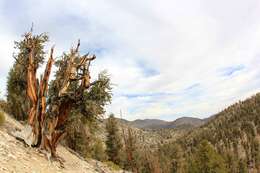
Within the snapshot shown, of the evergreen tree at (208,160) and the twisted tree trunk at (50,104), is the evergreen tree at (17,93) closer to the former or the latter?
the twisted tree trunk at (50,104)

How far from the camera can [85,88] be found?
22.3m

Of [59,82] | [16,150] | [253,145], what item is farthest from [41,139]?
[253,145]

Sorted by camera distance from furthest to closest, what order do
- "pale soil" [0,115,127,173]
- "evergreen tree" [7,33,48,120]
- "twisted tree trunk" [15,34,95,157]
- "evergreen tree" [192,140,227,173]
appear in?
1. "evergreen tree" [192,140,227,173]
2. "evergreen tree" [7,33,48,120]
3. "twisted tree trunk" [15,34,95,157]
4. "pale soil" [0,115,127,173]

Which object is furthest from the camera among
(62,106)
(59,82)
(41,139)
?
(59,82)

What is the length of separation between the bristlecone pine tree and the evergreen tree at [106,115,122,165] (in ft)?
120

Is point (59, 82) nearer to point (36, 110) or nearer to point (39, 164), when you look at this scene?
point (36, 110)

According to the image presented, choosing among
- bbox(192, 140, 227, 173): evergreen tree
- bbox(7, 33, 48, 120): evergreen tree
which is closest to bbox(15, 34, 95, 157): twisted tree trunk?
bbox(7, 33, 48, 120): evergreen tree

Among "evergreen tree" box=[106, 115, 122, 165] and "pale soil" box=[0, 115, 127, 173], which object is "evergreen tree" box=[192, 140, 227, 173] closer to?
"evergreen tree" box=[106, 115, 122, 165]

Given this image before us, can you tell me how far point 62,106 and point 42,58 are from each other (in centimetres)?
990

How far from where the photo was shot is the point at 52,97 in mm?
23062

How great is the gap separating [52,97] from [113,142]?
39.0 m

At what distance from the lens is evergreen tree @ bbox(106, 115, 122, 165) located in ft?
198

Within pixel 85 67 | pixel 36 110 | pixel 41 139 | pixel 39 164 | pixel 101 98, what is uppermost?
pixel 85 67

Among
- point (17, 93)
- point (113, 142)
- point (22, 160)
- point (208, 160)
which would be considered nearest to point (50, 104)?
point (22, 160)
